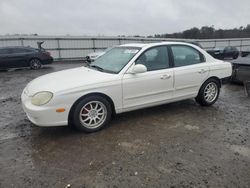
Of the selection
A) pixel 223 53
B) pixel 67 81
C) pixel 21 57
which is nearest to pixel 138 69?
pixel 67 81

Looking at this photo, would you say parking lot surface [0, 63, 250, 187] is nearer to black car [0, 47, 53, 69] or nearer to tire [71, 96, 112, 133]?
tire [71, 96, 112, 133]

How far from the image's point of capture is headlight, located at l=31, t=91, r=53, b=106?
12.1 feet

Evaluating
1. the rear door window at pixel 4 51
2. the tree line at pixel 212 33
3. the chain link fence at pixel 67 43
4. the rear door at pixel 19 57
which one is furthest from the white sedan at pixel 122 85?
the tree line at pixel 212 33

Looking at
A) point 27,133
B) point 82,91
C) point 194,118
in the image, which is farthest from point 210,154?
point 27,133

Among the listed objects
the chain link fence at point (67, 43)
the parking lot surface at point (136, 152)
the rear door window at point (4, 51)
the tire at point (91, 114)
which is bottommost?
the parking lot surface at point (136, 152)

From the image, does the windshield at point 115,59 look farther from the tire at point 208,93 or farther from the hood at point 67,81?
the tire at point 208,93

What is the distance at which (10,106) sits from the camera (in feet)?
19.2

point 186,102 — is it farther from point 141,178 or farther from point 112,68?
point 141,178

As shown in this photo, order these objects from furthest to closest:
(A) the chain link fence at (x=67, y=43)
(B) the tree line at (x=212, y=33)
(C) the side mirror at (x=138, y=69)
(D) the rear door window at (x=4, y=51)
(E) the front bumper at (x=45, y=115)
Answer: (B) the tree line at (x=212, y=33) < (A) the chain link fence at (x=67, y=43) < (D) the rear door window at (x=4, y=51) < (C) the side mirror at (x=138, y=69) < (E) the front bumper at (x=45, y=115)

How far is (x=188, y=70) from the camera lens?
504 centimetres

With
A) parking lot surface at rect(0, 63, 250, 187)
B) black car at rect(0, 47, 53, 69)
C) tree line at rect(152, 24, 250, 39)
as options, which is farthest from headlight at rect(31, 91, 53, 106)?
tree line at rect(152, 24, 250, 39)

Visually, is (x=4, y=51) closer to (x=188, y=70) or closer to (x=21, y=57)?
(x=21, y=57)

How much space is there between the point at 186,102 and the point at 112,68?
245 cm

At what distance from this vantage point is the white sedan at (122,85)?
377 cm
